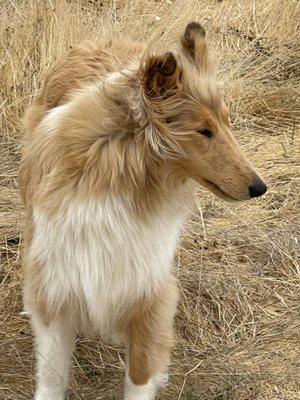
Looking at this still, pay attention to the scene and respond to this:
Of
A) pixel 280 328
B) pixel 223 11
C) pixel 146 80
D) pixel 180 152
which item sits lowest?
pixel 280 328

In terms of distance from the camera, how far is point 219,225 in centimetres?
431

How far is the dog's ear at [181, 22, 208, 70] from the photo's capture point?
2.43m

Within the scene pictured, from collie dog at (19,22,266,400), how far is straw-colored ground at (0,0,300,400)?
1.24 ft

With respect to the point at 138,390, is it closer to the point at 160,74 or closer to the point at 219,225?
the point at 160,74

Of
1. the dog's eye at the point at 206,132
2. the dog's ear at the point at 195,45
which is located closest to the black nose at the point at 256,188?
the dog's eye at the point at 206,132

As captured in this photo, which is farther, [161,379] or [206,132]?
[161,379]

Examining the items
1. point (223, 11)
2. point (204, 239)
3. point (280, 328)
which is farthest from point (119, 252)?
point (223, 11)

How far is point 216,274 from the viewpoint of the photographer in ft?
12.7

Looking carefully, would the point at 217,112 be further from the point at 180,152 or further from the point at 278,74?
the point at 278,74

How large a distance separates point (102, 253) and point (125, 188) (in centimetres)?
27

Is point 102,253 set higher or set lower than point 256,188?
lower

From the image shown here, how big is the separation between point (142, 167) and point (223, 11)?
14.3 feet

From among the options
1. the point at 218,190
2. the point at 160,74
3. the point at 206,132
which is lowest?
the point at 218,190

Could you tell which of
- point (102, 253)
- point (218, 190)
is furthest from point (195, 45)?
point (102, 253)
